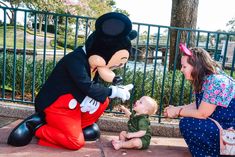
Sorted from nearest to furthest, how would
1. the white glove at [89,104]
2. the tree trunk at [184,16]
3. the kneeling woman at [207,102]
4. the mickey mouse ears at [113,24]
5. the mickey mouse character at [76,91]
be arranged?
the kneeling woman at [207,102] → the mickey mouse ears at [113,24] → the mickey mouse character at [76,91] → the white glove at [89,104] → the tree trunk at [184,16]

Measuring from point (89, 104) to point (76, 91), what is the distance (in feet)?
0.62

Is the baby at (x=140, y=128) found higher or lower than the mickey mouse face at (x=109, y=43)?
lower

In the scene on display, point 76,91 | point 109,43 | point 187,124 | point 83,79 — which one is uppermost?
point 109,43

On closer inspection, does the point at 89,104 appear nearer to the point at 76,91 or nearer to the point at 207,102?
the point at 76,91

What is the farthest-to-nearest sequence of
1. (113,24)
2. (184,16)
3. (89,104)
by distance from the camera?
(184,16)
(89,104)
(113,24)

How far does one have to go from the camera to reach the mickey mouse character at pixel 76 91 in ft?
9.96

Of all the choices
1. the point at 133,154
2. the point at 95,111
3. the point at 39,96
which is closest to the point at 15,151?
the point at 39,96

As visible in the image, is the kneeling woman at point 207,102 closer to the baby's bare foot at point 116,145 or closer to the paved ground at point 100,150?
the paved ground at point 100,150

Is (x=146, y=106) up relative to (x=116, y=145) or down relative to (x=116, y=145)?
up

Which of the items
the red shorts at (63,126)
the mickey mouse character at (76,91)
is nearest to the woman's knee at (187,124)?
the mickey mouse character at (76,91)

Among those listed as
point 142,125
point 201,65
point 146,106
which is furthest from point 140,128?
point 201,65

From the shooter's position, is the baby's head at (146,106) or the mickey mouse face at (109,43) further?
the baby's head at (146,106)

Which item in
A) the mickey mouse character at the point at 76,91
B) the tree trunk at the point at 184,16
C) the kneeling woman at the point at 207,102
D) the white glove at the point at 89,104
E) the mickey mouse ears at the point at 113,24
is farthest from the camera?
the tree trunk at the point at 184,16

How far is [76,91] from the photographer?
3141 mm
